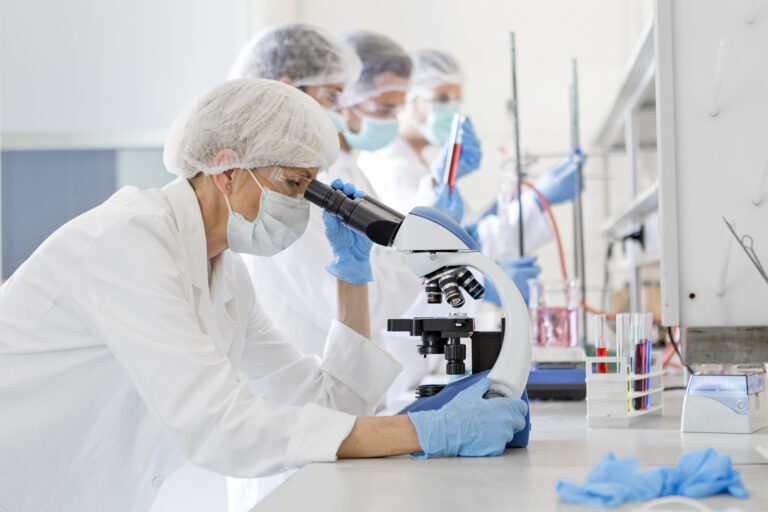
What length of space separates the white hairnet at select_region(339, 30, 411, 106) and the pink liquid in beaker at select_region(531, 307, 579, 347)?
3.53 ft

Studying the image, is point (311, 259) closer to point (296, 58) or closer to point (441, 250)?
point (296, 58)

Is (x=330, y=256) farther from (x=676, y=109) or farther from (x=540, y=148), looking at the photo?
(x=540, y=148)

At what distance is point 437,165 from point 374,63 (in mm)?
438

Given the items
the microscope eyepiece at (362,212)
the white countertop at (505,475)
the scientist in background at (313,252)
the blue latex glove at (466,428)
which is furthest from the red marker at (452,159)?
the blue latex glove at (466,428)

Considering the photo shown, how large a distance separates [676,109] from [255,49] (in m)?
1.18

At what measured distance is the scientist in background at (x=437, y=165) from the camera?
2.78 m

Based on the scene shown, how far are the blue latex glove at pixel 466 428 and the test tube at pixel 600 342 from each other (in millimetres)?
328

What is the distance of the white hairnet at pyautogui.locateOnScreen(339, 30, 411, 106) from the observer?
9.23 ft

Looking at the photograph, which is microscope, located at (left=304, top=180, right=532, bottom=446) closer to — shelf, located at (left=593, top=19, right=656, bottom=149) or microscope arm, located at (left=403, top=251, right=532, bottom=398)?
microscope arm, located at (left=403, top=251, right=532, bottom=398)

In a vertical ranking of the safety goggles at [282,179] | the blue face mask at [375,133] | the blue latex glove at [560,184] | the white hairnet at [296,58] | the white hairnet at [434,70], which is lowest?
the safety goggles at [282,179]

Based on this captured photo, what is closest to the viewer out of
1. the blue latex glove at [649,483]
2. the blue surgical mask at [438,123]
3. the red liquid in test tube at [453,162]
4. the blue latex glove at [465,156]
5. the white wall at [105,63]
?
the blue latex glove at [649,483]

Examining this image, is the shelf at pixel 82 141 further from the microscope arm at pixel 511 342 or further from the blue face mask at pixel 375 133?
the microscope arm at pixel 511 342

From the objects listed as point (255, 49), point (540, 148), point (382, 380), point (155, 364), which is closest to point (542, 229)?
point (540, 148)

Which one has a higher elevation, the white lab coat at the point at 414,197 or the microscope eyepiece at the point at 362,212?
the white lab coat at the point at 414,197
